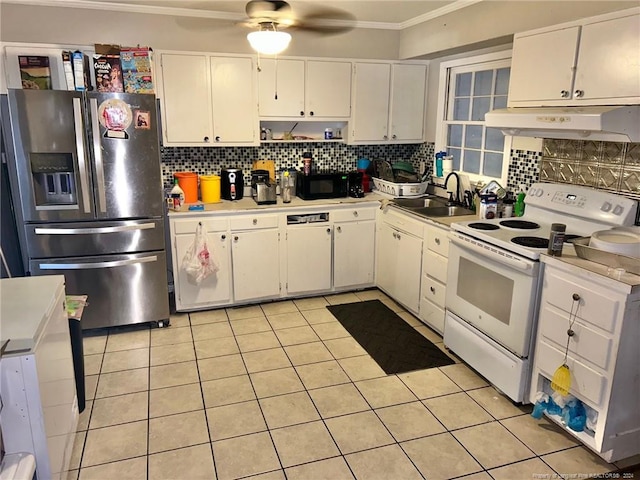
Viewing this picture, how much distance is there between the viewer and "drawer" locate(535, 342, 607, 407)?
225 centimetres

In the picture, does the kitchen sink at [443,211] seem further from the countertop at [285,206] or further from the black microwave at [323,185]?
the black microwave at [323,185]

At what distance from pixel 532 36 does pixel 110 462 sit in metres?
3.31

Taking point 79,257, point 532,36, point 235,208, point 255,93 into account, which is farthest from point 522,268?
point 79,257

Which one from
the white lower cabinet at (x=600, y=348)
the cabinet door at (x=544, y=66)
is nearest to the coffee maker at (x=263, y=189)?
the cabinet door at (x=544, y=66)

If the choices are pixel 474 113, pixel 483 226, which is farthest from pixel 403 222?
pixel 474 113

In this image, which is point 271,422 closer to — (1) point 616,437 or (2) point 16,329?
(2) point 16,329

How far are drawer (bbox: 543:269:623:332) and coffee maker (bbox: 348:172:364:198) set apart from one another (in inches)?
83.2

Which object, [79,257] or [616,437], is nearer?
[616,437]

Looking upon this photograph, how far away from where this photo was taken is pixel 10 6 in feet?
11.4

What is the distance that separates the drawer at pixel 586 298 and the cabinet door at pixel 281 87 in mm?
2605

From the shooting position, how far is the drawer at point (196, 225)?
377cm

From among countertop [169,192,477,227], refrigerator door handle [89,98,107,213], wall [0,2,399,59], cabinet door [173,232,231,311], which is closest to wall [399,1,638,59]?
wall [0,2,399,59]

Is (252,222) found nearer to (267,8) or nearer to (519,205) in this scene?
(267,8)

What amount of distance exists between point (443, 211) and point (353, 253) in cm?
89
